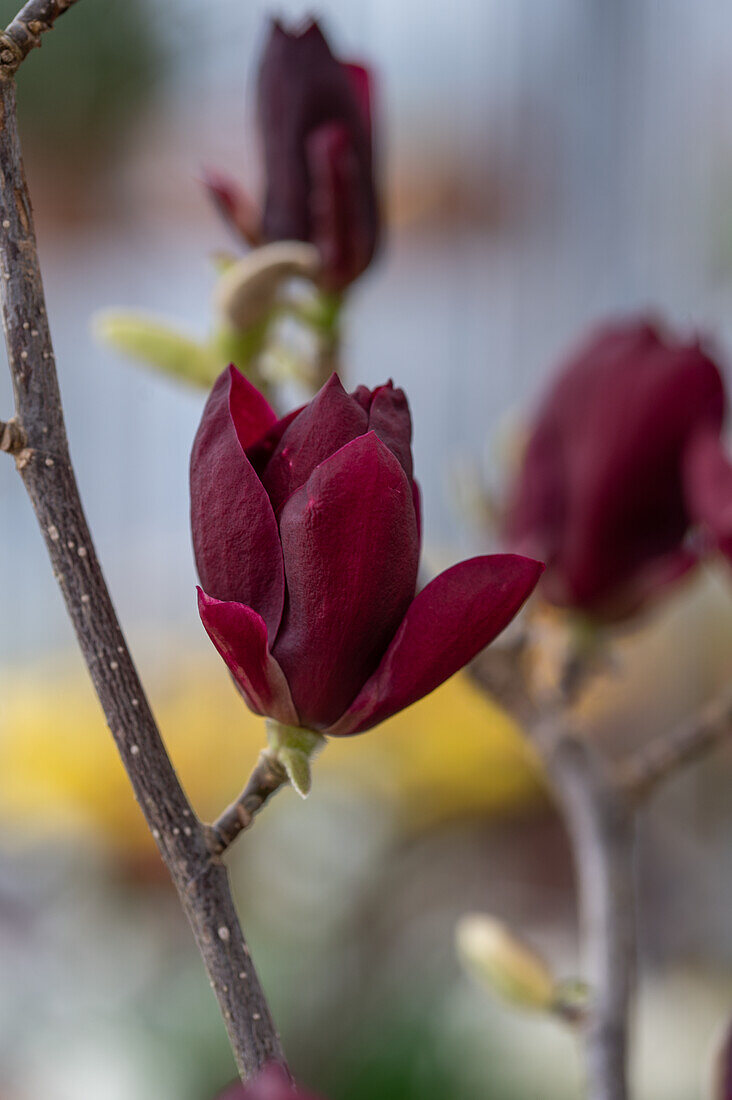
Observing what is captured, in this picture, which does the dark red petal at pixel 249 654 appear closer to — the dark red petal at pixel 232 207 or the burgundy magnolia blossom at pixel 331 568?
the burgundy magnolia blossom at pixel 331 568

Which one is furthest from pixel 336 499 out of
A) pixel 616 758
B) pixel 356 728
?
pixel 616 758

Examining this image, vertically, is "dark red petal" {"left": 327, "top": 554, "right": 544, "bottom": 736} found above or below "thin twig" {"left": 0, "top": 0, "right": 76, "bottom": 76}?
below

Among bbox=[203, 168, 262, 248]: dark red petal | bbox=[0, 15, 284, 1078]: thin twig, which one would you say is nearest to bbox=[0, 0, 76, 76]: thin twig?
bbox=[0, 15, 284, 1078]: thin twig

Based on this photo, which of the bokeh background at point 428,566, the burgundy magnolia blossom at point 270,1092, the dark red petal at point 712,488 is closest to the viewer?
the burgundy magnolia blossom at point 270,1092

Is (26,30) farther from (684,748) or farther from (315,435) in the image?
(684,748)

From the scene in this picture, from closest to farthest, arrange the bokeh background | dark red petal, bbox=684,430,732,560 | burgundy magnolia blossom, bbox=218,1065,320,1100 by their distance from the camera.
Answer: burgundy magnolia blossom, bbox=218,1065,320,1100 < dark red petal, bbox=684,430,732,560 < the bokeh background

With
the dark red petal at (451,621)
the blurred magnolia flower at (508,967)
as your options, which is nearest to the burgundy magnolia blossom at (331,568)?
the dark red petal at (451,621)

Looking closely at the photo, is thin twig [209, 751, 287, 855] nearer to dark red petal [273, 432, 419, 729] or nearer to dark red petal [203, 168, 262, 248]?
dark red petal [273, 432, 419, 729]

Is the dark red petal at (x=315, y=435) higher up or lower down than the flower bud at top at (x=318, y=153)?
lower down
